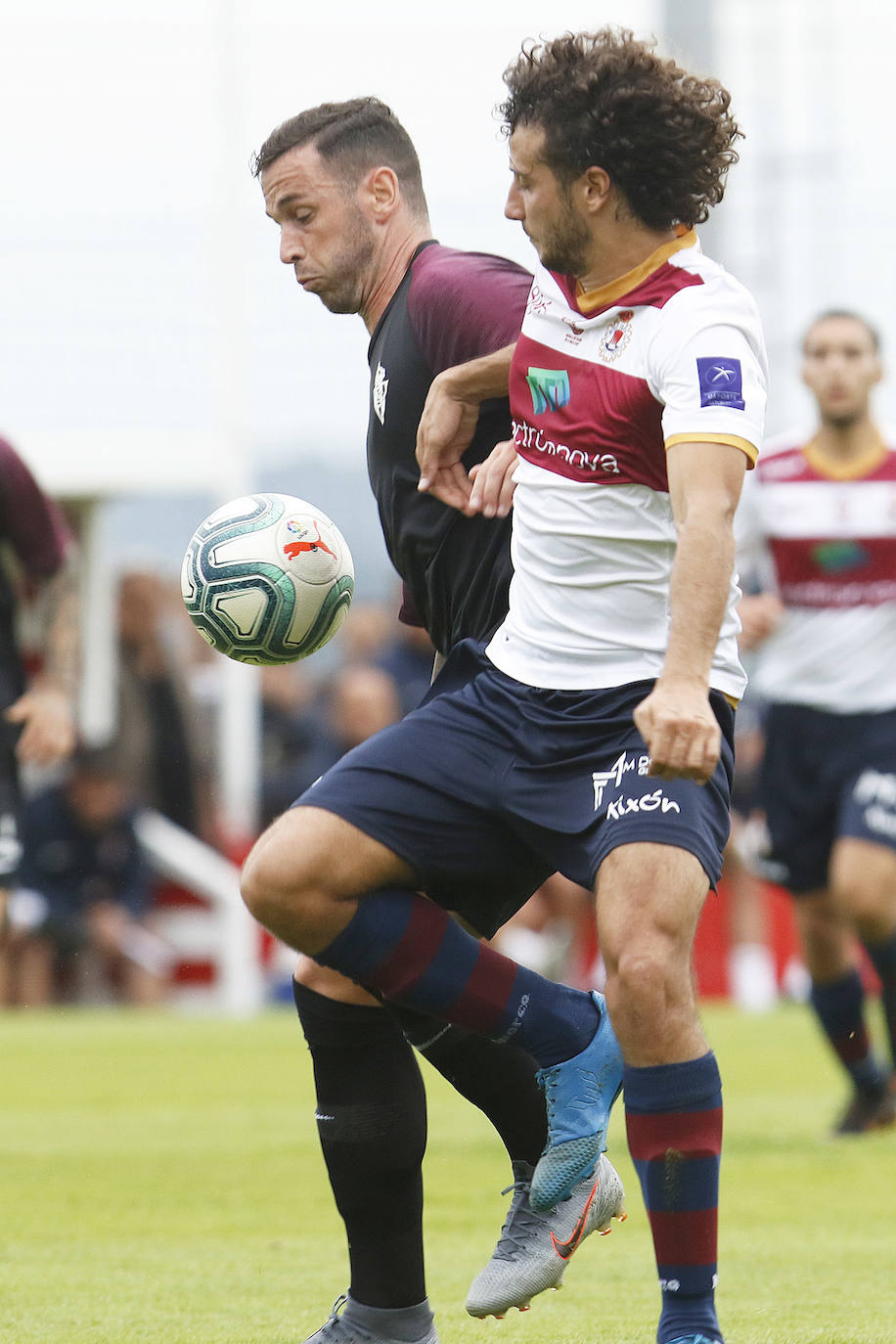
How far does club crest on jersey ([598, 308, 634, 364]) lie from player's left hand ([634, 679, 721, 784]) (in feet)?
2.25

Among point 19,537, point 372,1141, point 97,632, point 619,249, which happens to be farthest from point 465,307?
point 97,632

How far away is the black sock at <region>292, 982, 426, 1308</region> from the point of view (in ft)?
13.6

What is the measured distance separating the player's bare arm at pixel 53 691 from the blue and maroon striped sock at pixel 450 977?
2853mm

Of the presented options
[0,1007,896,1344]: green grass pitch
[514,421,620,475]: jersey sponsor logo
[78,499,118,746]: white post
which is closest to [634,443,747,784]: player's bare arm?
→ [514,421,620,475]: jersey sponsor logo

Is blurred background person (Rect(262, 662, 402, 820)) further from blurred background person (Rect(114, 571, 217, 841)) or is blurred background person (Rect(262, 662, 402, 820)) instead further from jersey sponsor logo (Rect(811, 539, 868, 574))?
jersey sponsor logo (Rect(811, 539, 868, 574))

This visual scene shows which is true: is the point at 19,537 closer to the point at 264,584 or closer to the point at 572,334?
the point at 264,584

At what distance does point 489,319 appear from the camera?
4.37 metres

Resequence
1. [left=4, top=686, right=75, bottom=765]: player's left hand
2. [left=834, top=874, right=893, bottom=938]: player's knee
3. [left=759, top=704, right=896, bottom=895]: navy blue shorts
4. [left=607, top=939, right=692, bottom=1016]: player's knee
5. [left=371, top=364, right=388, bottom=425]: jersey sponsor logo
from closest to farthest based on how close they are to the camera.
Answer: [left=607, top=939, right=692, bottom=1016]: player's knee → [left=371, top=364, right=388, bottom=425]: jersey sponsor logo → [left=4, top=686, right=75, bottom=765]: player's left hand → [left=834, top=874, right=893, bottom=938]: player's knee → [left=759, top=704, right=896, bottom=895]: navy blue shorts

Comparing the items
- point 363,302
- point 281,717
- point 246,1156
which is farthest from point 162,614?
point 363,302

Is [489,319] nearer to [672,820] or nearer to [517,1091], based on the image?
[672,820]

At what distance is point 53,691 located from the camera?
6.79 m

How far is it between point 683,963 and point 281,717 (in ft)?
35.8

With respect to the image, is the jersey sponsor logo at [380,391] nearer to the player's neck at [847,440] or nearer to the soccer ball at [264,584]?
the soccer ball at [264,584]

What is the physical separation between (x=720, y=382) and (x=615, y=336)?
12.4 inches
